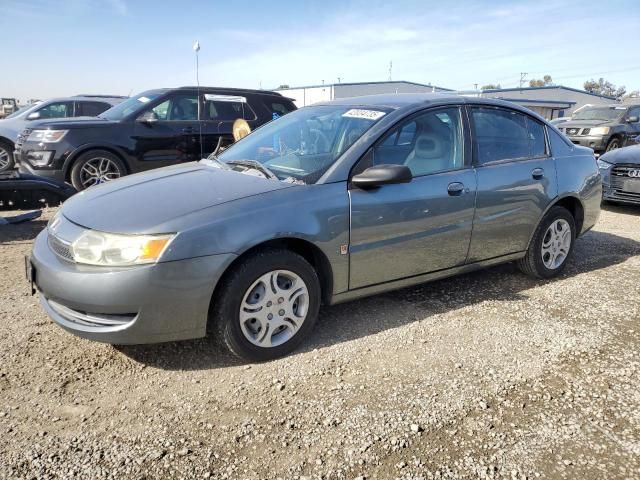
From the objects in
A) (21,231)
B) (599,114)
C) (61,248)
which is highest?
(599,114)

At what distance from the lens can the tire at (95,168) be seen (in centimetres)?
720

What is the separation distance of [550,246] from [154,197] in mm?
3483

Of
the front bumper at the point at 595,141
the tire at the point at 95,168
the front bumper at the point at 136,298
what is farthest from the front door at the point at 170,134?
the front bumper at the point at 595,141

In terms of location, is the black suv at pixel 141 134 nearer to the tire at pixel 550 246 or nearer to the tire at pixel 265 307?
the tire at pixel 550 246

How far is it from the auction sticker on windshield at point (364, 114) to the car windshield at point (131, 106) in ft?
16.4

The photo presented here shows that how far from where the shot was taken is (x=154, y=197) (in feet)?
10.2

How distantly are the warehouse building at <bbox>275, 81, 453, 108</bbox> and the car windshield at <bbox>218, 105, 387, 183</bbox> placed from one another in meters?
38.5

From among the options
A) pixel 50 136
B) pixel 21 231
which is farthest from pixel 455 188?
pixel 50 136

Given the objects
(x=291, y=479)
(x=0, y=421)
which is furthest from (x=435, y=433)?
(x=0, y=421)

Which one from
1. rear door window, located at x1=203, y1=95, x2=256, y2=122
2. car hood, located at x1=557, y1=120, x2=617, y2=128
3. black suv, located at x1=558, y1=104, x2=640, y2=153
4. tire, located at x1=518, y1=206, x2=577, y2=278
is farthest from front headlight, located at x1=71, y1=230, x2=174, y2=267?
→ car hood, located at x1=557, y1=120, x2=617, y2=128

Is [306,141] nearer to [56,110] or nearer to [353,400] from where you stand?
[353,400]

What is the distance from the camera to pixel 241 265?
9.55 feet

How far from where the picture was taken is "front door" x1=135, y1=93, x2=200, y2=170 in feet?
25.0

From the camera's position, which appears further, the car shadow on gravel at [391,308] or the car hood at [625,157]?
the car hood at [625,157]
